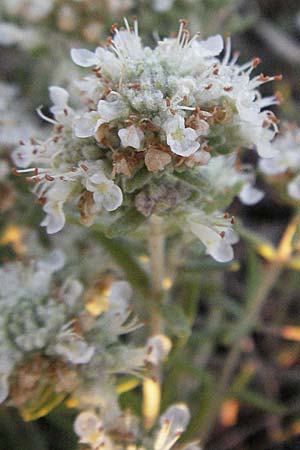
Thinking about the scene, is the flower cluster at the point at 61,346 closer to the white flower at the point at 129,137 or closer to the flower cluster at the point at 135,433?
the flower cluster at the point at 135,433

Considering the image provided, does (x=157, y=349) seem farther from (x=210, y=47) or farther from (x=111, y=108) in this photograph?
(x=210, y=47)

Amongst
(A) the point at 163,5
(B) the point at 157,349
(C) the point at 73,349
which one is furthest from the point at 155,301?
(A) the point at 163,5

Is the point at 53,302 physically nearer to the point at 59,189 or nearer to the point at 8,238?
the point at 59,189

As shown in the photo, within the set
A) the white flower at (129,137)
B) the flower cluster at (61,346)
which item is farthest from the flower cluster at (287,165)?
the white flower at (129,137)

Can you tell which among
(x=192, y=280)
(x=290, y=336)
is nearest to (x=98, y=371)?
(x=192, y=280)

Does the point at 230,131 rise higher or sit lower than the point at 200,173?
higher

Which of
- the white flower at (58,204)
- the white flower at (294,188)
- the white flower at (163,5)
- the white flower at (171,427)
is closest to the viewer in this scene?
the white flower at (58,204)
